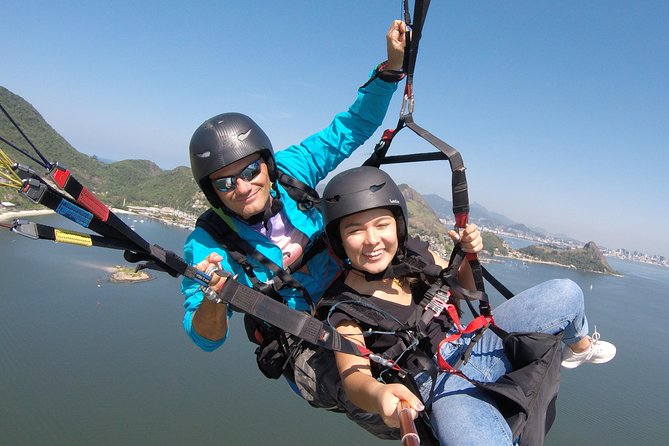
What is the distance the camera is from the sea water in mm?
19828

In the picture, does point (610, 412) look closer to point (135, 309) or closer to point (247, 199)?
point (247, 199)

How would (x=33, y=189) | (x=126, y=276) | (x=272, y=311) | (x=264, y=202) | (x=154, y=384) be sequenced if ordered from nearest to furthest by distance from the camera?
(x=33, y=189) < (x=272, y=311) < (x=264, y=202) < (x=154, y=384) < (x=126, y=276)

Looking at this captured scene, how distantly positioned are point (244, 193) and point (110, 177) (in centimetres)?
11705

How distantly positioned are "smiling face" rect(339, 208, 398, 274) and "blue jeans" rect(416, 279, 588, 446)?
0.55 m

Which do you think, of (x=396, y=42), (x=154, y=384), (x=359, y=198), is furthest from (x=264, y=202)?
(x=154, y=384)

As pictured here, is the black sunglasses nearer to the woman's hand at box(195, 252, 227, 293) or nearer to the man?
the man

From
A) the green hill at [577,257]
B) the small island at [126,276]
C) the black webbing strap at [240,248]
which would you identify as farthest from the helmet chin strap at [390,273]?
the green hill at [577,257]

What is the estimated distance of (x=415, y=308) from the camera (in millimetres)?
1976

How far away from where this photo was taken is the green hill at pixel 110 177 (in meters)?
91.4

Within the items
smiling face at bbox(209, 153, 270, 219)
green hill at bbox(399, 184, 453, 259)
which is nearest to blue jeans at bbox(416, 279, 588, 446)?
smiling face at bbox(209, 153, 270, 219)

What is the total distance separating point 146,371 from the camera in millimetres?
24391

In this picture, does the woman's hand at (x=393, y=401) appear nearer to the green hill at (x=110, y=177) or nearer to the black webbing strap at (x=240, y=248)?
the black webbing strap at (x=240, y=248)

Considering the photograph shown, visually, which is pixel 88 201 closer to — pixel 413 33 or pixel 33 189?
pixel 33 189

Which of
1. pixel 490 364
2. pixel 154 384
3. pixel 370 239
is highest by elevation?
pixel 370 239
